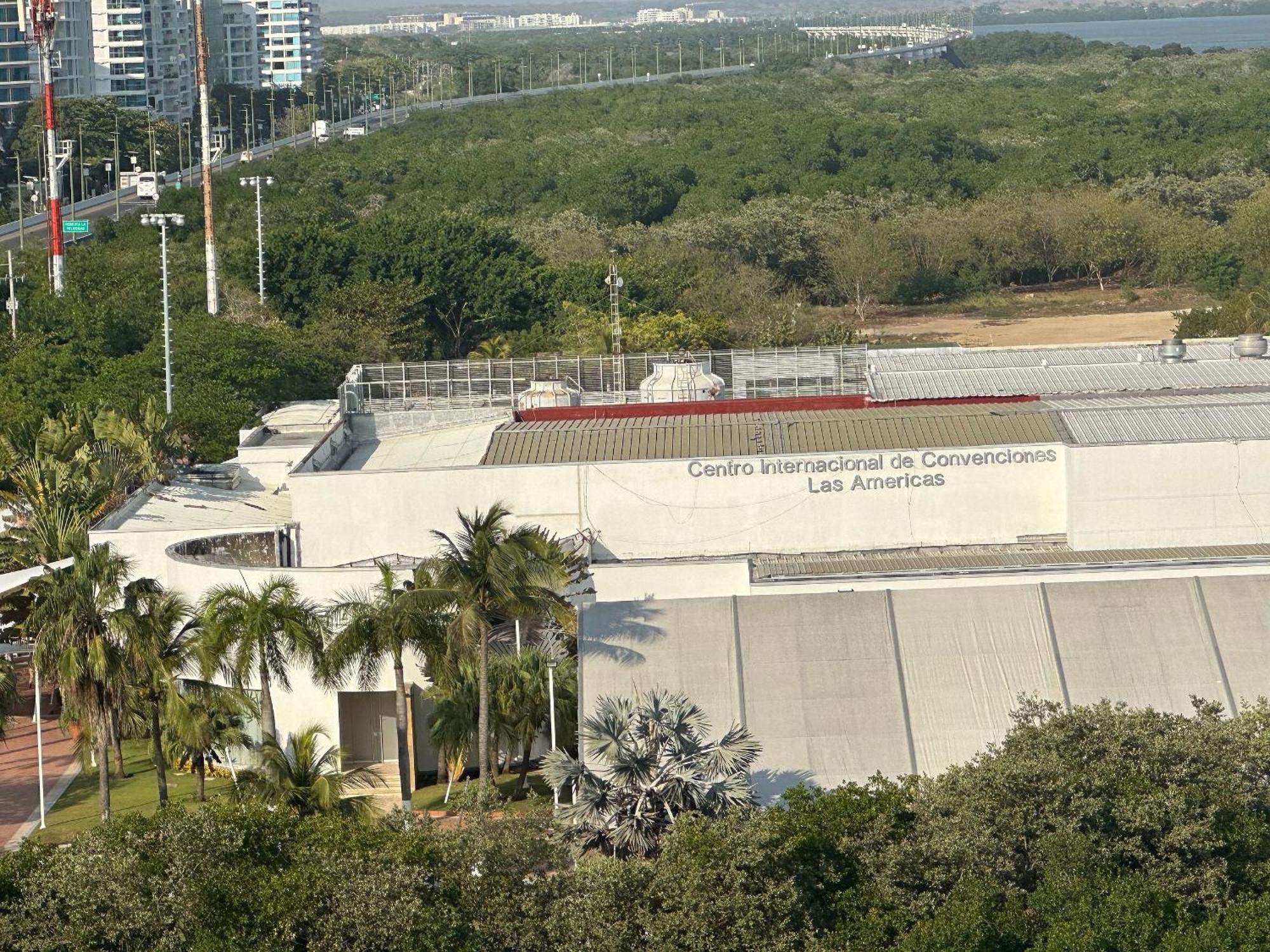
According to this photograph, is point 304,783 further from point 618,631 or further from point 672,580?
point 672,580

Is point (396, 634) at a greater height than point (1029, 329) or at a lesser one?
lesser

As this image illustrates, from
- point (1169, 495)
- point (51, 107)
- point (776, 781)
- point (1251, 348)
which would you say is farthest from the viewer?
point (51, 107)

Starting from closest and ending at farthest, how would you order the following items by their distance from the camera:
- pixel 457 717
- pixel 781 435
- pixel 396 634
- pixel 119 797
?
pixel 396 634, pixel 457 717, pixel 119 797, pixel 781 435

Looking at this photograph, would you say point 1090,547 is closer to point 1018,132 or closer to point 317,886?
point 317,886

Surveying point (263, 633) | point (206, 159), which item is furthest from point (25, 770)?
point (206, 159)

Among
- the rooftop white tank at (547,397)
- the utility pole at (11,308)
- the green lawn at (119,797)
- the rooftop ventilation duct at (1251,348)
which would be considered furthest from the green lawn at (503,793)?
the utility pole at (11,308)
